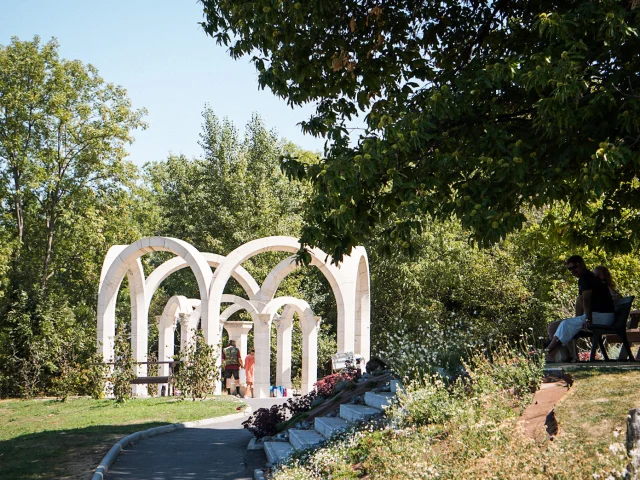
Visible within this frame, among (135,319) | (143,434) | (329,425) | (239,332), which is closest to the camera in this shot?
(329,425)

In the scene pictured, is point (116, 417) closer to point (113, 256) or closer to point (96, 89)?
point (113, 256)

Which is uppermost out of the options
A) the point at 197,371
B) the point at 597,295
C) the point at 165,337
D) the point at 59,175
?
the point at 59,175

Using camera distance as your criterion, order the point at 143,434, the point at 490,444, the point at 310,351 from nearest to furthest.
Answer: the point at 490,444
the point at 143,434
the point at 310,351

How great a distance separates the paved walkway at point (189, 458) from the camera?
32.6ft

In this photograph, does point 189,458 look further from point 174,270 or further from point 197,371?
point 174,270

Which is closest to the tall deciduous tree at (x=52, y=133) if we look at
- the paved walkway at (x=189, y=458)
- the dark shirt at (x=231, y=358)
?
the dark shirt at (x=231, y=358)

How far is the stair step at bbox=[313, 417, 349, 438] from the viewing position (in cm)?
975

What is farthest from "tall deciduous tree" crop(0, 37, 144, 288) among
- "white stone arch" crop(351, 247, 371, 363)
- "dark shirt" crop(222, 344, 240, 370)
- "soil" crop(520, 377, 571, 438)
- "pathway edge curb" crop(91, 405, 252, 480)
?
"soil" crop(520, 377, 571, 438)

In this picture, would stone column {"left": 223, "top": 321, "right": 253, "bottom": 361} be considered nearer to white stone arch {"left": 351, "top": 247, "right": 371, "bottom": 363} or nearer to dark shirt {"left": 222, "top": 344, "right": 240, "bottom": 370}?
dark shirt {"left": 222, "top": 344, "right": 240, "bottom": 370}

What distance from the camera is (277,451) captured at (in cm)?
1066

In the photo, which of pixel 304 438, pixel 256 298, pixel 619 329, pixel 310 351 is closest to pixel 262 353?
pixel 256 298

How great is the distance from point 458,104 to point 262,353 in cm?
1746

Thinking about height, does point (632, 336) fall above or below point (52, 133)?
below

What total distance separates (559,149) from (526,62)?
3.46 ft
